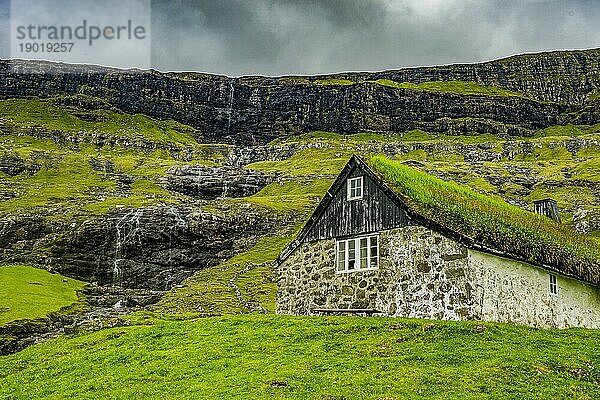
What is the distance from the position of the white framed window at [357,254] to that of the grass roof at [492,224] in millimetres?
2931

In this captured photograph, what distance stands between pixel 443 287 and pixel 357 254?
534 centimetres

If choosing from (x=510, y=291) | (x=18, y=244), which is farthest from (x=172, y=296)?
(x=510, y=291)

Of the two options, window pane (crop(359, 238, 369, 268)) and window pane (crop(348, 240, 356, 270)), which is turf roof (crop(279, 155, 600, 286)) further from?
window pane (crop(359, 238, 369, 268))

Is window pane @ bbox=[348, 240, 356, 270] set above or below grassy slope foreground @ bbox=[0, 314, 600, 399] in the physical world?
above

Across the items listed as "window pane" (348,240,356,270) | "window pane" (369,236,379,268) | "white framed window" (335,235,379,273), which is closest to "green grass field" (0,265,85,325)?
"white framed window" (335,235,379,273)

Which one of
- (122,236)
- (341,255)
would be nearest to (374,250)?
(341,255)

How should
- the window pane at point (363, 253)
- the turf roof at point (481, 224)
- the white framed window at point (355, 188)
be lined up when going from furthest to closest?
1. the white framed window at point (355, 188)
2. the window pane at point (363, 253)
3. the turf roof at point (481, 224)

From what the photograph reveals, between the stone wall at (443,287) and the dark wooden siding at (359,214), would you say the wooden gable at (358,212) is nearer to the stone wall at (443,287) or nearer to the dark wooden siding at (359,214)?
the dark wooden siding at (359,214)

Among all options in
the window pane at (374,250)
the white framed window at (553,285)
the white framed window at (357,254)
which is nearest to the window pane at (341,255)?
the white framed window at (357,254)

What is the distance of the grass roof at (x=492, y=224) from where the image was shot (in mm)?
31078

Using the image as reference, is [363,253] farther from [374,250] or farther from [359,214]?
[359,214]

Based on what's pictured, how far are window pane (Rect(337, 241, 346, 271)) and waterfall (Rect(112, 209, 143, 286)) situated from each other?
263 ft

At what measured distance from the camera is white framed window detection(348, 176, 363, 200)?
3491 centimetres

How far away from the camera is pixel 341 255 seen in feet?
114
